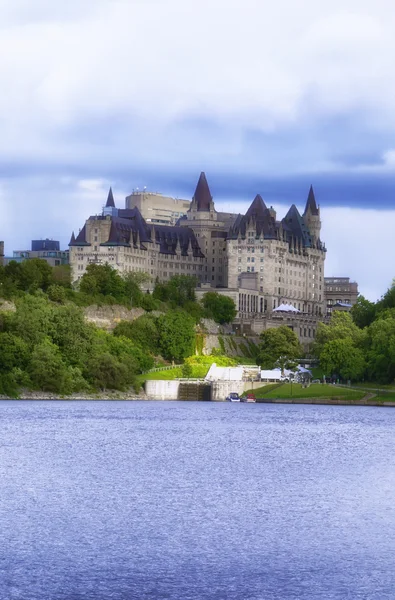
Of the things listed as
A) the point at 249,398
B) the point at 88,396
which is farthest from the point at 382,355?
the point at 88,396

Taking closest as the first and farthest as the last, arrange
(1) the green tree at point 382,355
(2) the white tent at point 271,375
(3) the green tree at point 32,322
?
1. (3) the green tree at point 32,322
2. (1) the green tree at point 382,355
3. (2) the white tent at point 271,375

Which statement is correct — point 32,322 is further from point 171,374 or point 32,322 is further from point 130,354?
point 171,374

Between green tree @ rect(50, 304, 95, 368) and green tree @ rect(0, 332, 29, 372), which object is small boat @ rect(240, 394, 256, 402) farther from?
green tree @ rect(0, 332, 29, 372)

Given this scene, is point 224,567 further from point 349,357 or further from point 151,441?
point 349,357

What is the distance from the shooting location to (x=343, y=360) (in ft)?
613

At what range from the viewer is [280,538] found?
193ft

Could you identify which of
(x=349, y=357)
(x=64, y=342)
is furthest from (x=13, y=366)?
(x=349, y=357)

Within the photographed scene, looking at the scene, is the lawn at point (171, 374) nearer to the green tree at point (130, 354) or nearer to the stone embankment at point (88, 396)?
the green tree at point (130, 354)

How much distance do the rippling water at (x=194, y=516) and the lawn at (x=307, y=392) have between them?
60.9m

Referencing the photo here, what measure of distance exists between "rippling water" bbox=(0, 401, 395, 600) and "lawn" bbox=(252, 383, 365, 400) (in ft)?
200

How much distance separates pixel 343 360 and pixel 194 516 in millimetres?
123876

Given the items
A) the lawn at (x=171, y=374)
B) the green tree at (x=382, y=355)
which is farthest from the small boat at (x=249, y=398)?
the green tree at (x=382, y=355)

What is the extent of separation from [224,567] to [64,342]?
400ft

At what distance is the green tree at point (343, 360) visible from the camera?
184250 millimetres
